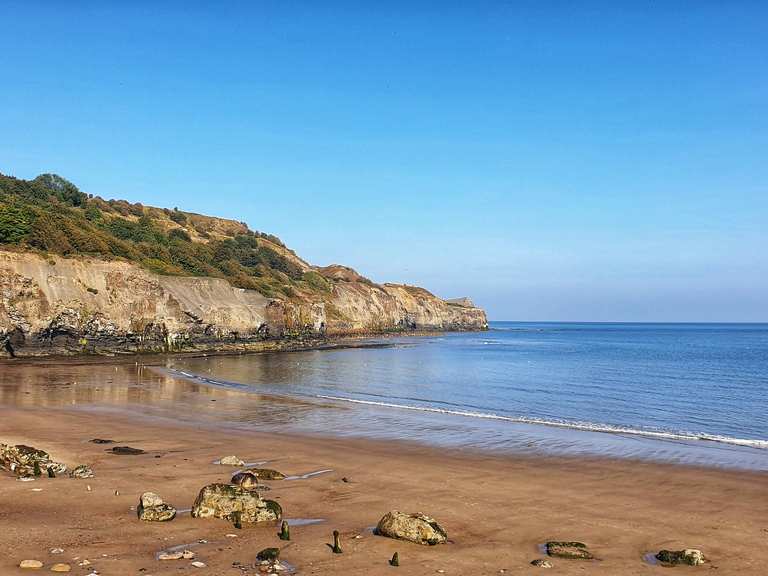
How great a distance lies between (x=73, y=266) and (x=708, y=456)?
179 ft

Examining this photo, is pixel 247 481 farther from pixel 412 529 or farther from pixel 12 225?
pixel 12 225

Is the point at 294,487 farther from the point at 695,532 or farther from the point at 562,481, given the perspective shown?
the point at 695,532

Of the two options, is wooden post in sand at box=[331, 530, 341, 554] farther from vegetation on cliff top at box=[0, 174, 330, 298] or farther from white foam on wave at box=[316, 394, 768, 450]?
vegetation on cliff top at box=[0, 174, 330, 298]

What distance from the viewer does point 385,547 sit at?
10211mm

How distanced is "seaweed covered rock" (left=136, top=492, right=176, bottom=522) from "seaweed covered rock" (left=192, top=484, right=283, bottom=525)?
0.43 m

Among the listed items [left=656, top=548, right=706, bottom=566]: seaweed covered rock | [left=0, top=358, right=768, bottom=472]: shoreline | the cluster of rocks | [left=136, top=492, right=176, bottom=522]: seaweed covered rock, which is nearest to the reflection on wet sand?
[left=0, top=358, right=768, bottom=472]: shoreline

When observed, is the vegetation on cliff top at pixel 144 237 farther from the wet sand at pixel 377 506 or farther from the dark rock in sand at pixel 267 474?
the dark rock in sand at pixel 267 474

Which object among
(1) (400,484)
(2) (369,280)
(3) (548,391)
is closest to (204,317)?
(3) (548,391)

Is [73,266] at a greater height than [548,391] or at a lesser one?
greater

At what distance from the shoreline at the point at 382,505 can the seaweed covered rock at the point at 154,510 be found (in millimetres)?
164

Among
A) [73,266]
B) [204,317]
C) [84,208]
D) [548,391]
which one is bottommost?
[548,391]

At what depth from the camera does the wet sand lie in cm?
965

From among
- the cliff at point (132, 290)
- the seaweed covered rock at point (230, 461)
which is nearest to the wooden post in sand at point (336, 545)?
the seaweed covered rock at point (230, 461)

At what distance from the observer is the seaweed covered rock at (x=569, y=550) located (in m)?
10.3
